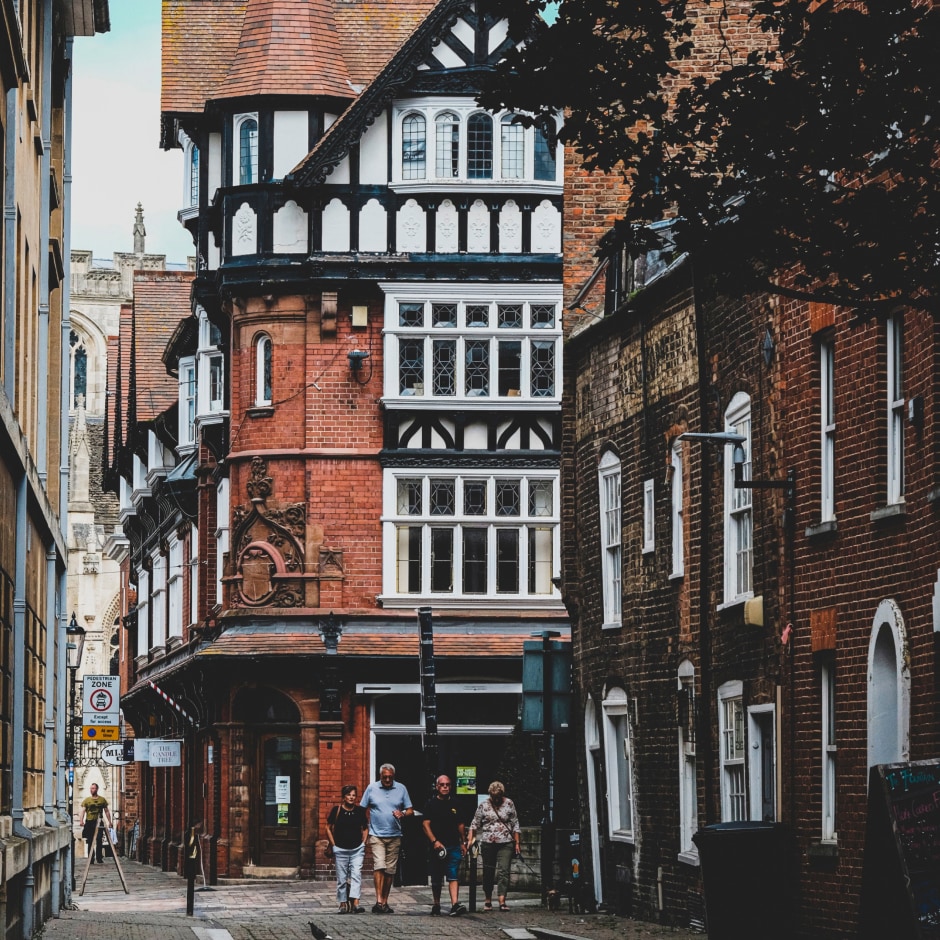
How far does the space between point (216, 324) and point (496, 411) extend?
6488 millimetres

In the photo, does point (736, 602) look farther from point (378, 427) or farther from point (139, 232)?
point (139, 232)

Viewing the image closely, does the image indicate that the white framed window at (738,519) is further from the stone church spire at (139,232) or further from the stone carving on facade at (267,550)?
the stone church spire at (139,232)

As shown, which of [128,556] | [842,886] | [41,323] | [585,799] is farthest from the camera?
[128,556]

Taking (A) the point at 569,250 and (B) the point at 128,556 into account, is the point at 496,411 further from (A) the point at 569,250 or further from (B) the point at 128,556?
(B) the point at 128,556

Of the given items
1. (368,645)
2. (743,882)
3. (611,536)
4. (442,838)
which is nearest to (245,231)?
(368,645)

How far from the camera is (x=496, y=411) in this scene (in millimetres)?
39406

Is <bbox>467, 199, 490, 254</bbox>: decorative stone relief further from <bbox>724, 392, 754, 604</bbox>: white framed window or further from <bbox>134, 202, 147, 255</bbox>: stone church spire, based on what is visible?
<bbox>134, 202, 147, 255</bbox>: stone church spire

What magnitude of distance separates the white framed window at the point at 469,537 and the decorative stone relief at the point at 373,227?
400 centimetres

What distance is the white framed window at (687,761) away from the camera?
2464cm

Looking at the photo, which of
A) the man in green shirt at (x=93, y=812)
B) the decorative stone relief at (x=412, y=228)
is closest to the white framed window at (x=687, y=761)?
the man in green shirt at (x=93, y=812)

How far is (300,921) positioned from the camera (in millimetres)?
26109

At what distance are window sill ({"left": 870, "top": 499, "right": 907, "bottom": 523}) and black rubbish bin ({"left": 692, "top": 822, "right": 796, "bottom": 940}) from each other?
119 inches

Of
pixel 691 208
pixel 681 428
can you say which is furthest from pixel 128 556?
pixel 691 208

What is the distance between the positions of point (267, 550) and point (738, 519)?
677 inches
